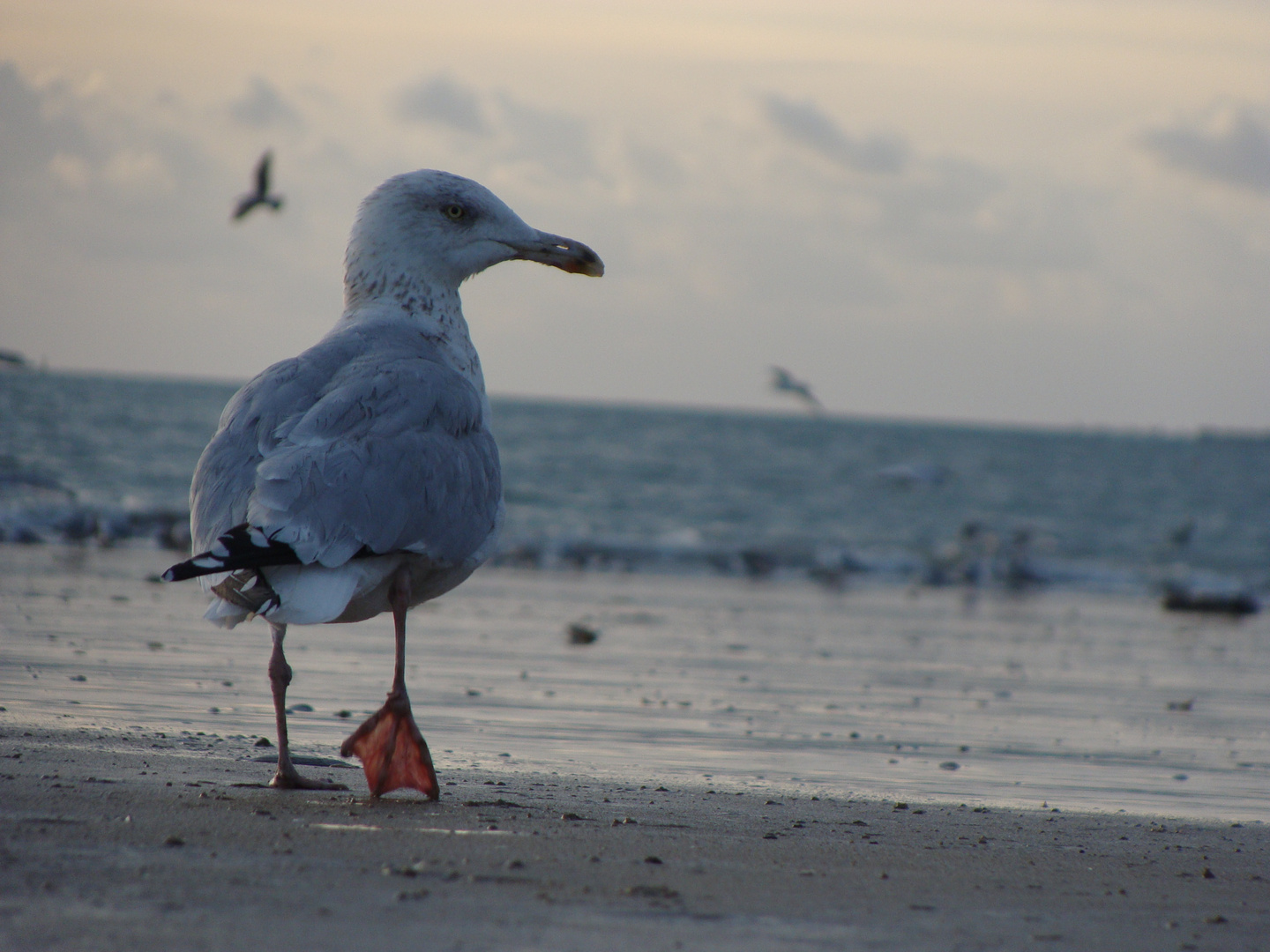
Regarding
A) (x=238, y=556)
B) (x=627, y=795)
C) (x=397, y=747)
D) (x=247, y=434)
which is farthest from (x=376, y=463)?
(x=627, y=795)

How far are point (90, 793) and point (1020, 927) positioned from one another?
2.37 m

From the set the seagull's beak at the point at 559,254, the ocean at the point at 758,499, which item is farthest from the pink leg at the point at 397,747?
the ocean at the point at 758,499

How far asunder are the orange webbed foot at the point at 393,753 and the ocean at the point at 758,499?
8.82 metres

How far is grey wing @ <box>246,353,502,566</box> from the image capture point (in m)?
3.77

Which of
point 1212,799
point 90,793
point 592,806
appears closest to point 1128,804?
point 1212,799

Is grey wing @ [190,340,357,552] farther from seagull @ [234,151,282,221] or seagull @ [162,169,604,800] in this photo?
seagull @ [234,151,282,221]

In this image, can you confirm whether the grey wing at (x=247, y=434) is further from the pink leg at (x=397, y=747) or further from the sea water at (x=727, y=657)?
the sea water at (x=727, y=657)

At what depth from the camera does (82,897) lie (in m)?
2.85

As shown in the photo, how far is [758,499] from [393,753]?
26961mm

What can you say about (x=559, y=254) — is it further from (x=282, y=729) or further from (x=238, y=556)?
(x=238, y=556)

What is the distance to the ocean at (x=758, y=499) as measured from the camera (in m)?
18.0

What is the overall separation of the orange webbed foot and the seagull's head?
148 centimetres

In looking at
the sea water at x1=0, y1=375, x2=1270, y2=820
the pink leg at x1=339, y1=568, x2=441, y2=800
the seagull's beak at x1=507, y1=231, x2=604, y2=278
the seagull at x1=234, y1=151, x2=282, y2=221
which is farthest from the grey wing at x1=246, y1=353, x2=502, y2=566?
the seagull at x1=234, y1=151, x2=282, y2=221

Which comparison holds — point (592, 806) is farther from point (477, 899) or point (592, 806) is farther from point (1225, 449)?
point (1225, 449)
